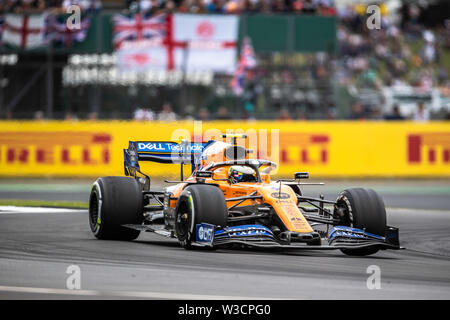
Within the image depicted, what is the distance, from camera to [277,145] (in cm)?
2525

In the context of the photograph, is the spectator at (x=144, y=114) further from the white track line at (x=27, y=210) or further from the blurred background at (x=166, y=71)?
the white track line at (x=27, y=210)

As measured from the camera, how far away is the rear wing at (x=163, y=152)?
1371 cm

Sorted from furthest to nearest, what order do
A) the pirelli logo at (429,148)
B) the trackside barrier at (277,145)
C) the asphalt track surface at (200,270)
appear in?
1. the pirelli logo at (429,148)
2. the trackside barrier at (277,145)
3. the asphalt track surface at (200,270)

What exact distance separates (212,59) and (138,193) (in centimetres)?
1509

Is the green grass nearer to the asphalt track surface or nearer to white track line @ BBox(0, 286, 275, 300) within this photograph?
the asphalt track surface

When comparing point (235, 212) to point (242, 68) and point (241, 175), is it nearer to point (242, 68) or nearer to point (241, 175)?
point (241, 175)

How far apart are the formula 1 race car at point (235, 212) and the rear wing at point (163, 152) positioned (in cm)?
38

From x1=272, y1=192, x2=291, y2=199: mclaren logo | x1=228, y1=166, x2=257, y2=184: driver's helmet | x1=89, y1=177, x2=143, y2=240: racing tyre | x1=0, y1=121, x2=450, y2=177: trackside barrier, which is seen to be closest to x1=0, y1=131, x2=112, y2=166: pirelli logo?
x1=0, y1=121, x2=450, y2=177: trackside barrier

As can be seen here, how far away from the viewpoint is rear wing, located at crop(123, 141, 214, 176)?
13.7 meters

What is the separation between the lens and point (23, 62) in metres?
28.5

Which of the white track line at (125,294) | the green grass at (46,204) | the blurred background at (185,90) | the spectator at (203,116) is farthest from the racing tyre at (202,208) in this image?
the spectator at (203,116)

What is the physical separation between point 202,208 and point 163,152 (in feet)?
10.4
